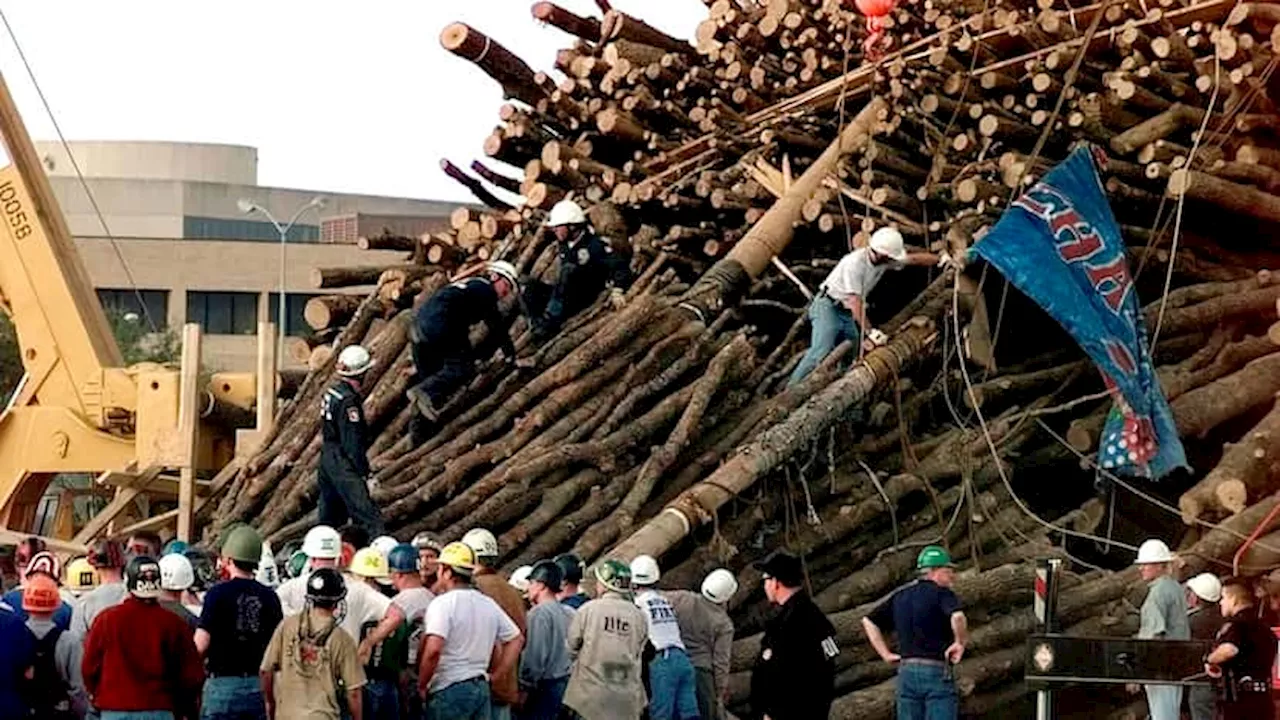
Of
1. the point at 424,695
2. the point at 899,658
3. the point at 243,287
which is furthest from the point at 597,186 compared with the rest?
the point at 243,287

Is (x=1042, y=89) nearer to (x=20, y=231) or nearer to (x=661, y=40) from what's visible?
(x=661, y=40)

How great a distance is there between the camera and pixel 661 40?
25422 millimetres

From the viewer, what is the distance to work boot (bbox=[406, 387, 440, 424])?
20203 mm

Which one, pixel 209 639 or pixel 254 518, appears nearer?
pixel 209 639

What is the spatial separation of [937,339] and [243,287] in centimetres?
4918

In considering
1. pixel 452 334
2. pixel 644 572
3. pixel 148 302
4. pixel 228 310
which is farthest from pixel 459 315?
pixel 148 302

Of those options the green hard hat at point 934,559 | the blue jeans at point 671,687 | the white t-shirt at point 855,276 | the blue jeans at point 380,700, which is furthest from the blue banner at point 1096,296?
the blue jeans at point 380,700

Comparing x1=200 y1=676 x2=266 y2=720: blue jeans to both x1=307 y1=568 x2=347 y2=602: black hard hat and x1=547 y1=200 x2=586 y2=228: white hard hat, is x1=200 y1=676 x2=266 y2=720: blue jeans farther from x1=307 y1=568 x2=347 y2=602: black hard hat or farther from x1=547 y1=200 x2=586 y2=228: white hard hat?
x1=547 y1=200 x2=586 y2=228: white hard hat

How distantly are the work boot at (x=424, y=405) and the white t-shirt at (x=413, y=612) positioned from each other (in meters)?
5.54

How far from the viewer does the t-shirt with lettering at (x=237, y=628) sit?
44.2 feet

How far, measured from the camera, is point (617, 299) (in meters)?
21.4

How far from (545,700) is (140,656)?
3360 millimetres

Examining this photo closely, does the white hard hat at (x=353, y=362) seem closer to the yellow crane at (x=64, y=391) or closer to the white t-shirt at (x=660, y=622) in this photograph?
the yellow crane at (x=64, y=391)

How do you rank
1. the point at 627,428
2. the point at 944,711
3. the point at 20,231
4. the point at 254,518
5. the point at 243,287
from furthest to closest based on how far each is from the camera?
the point at 243,287 → the point at 20,231 → the point at 254,518 → the point at 627,428 → the point at 944,711
